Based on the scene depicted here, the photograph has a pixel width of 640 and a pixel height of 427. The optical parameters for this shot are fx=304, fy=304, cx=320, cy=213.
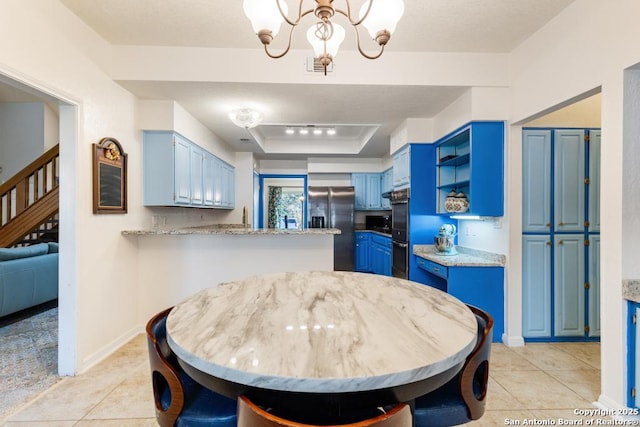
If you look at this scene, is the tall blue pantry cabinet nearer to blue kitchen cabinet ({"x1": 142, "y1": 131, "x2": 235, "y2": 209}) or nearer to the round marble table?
the round marble table

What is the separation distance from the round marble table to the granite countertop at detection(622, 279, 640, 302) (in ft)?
4.11

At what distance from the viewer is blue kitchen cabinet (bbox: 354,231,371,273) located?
6.02 meters

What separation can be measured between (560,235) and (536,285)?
0.53 meters

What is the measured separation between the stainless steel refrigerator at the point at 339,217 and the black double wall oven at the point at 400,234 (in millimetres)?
1698

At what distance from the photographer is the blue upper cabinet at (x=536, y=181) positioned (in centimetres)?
288

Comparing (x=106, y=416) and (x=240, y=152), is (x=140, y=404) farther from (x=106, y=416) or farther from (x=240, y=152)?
(x=240, y=152)

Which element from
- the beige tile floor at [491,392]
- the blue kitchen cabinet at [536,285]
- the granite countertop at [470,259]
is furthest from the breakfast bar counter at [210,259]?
the blue kitchen cabinet at [536,285]

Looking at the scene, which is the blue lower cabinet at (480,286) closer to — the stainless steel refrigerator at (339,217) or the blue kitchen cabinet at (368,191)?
the stainless steel refrigerator at (339,217)

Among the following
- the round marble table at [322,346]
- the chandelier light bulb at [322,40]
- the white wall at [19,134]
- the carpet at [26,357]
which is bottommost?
the carpet at [26,357]

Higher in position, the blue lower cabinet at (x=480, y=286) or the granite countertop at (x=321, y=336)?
the granite countertop at (x=321, y=336)

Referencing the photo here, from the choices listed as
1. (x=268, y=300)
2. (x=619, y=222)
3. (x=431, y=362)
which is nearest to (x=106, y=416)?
→ (x=268, y=300)

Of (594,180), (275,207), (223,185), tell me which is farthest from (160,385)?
(275,207)

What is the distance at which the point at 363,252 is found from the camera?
6086 mm

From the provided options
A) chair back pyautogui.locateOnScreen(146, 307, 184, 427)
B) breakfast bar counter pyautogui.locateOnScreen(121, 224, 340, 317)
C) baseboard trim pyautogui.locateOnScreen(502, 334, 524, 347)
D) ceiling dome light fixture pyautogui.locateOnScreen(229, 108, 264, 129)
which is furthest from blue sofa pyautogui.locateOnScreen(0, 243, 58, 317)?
baseboard trim pyautogui.locateOnScreen(502, 334, 524, 347)
